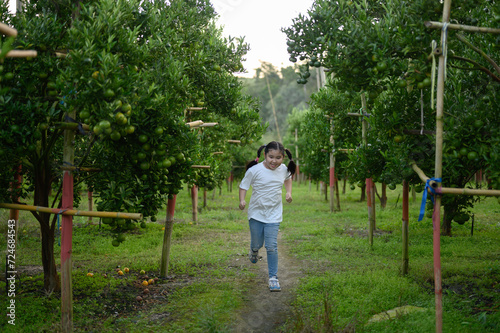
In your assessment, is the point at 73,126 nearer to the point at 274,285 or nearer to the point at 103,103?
the point at 103,103

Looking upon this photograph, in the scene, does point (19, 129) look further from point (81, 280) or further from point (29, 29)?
point (81, 280)

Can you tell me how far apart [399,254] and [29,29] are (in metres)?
7.95

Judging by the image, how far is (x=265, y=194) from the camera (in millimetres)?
6723

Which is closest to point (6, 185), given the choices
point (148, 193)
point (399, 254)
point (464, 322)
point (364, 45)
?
point (148, 193)

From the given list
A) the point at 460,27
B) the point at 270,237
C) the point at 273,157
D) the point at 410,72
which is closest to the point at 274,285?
the point at 270,237

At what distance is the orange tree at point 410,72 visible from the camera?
4.90 meters

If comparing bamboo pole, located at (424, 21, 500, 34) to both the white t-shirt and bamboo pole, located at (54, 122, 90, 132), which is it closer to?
the white t-shirt

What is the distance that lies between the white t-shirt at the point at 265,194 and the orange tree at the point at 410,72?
1.71 meters

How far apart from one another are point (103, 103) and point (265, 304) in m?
3.51

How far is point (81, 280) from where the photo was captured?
274 inches

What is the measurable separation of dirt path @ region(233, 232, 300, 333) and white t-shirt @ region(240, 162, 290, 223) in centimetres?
111

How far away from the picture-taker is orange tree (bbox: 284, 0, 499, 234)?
4.90 meters

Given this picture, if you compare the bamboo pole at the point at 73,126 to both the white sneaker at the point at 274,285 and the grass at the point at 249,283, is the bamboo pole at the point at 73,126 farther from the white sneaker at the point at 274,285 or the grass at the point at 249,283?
the white sneaker at the point at 274,285

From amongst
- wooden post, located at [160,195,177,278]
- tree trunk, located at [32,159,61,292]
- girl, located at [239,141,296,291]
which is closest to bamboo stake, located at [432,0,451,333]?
girl, located at [239,141,296,291]
